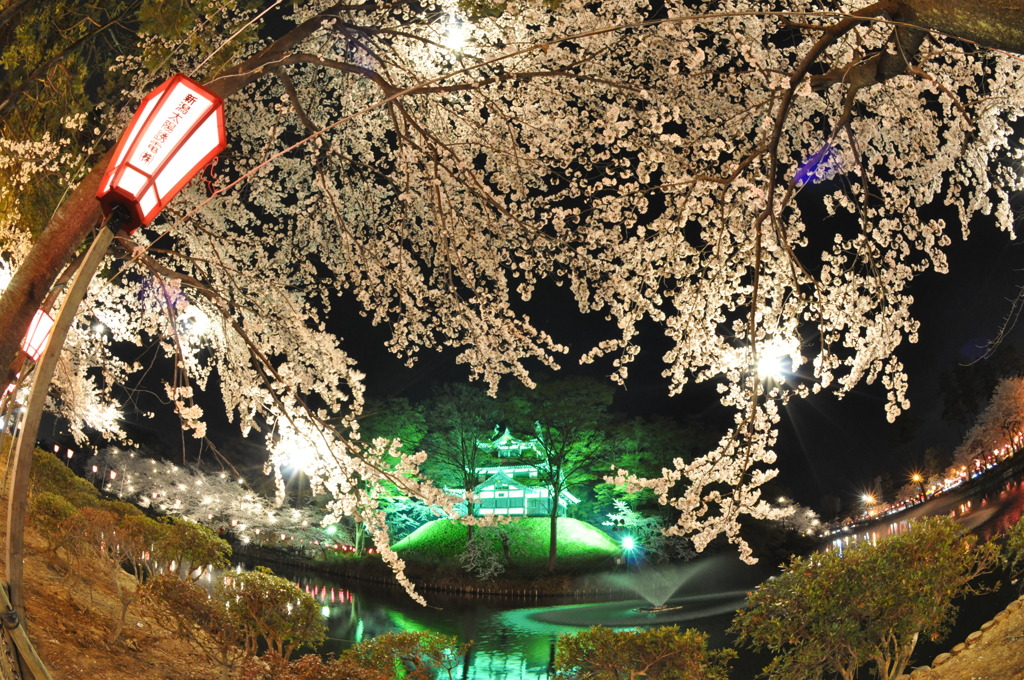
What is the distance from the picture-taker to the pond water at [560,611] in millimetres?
11898

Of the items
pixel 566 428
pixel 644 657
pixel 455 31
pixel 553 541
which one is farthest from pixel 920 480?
pixel 455 31

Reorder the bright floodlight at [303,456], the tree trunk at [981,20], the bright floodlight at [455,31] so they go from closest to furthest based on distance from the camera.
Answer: the tree trunk at [981,20] < the bright floodlight at [303,456] < the bright floodlight at [455,31]

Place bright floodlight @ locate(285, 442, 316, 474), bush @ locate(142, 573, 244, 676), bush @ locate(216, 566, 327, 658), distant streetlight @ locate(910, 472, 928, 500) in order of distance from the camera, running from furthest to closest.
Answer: distant streetlight @ locate(910, 472, 928, 500) < bush @ locate(142, 573, 244, 676) < bush @ locate(216, 566, 327, 658) < bright floodlight @ locate(285, 442, 316, 474)

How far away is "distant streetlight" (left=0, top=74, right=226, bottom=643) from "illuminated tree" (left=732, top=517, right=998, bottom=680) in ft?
20.4

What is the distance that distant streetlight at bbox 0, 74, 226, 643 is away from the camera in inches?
111

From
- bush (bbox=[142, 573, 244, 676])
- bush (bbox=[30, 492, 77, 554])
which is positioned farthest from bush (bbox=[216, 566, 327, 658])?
bush (bbox=[30, 492, 77, 554])

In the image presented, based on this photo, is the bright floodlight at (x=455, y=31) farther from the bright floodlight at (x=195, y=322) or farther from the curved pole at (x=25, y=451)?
the curved pole at (x=25, y=451)

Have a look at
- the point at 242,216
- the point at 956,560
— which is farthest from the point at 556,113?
the point at 956,560

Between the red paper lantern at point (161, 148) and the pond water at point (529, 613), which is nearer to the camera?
the red paper lantern at point (161, 148)

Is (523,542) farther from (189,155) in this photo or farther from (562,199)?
(189,155)

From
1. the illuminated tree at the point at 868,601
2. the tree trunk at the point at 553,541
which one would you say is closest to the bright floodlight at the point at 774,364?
the illuminated tree at the point at 868,601

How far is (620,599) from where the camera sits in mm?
23250

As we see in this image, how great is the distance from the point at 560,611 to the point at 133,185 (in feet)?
65.0

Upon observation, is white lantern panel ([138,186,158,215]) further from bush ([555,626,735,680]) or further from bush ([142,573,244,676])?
bush ([142,573,244,676])
